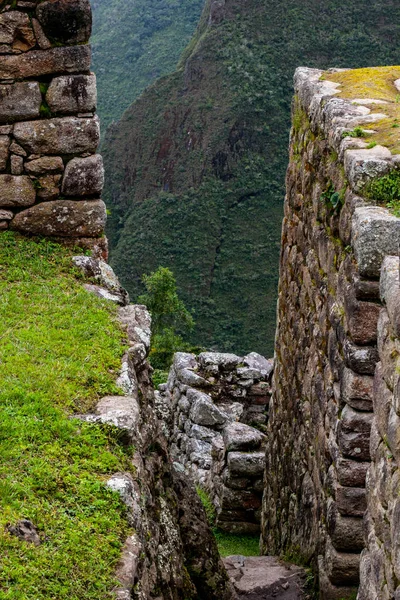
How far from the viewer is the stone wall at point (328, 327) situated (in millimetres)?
3834

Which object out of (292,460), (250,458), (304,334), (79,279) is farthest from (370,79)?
(250,458)

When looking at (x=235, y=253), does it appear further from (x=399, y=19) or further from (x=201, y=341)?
(x=399, y=19)

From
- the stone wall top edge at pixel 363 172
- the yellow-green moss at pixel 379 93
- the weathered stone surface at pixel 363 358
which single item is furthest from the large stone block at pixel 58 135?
the weathered stone surface at pixel 363 358

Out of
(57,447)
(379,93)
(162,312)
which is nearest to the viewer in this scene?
(57,447)

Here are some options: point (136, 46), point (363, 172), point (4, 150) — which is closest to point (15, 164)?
point (4, 150)

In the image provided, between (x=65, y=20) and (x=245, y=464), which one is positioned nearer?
(x=65, y=20)

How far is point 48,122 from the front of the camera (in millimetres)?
5602

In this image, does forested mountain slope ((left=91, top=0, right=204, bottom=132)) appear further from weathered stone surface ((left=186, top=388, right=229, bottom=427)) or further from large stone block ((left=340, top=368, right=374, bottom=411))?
large stone block ((left=340, top=368, right=374, bottom=411))

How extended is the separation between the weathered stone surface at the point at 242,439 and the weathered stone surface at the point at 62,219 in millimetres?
3392

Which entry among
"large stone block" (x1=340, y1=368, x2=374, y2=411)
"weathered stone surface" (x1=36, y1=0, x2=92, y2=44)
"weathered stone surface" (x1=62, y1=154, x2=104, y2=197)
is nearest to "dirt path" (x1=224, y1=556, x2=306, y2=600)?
"large stone block" (x1=340, y1=368, x2=374, y2=411)

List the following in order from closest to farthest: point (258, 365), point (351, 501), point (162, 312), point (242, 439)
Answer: point (351, 501) → point (242, 439) → point (258, 365) → point (162, 312)

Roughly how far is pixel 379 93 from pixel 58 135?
232 centimetres

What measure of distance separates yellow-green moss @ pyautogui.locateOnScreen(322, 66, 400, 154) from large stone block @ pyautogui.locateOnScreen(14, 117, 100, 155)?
6.12ft

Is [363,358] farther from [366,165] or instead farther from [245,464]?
[245,464]
